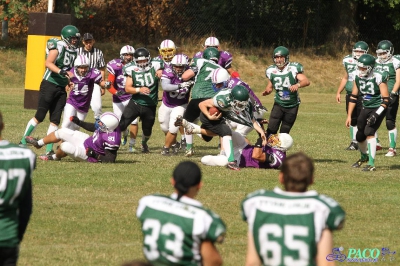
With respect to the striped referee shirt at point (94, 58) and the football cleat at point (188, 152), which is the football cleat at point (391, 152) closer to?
the football cleat at point (188, 152)

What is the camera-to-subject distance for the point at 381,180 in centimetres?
1034

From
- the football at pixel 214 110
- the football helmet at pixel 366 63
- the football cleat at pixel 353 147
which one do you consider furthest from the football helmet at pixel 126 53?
the football helmet at pixel 366 63

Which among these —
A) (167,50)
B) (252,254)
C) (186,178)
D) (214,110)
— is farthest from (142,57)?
(252,254)

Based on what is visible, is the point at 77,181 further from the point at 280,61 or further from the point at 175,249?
the point at 175,249

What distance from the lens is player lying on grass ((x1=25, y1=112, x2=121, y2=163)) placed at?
10828 millimetres

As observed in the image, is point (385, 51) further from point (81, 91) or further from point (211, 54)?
point (81, 91)

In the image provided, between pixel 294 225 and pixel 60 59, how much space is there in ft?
27.6

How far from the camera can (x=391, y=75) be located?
529 inches

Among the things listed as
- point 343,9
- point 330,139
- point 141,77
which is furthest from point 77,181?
point 343,9

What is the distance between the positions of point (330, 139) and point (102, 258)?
970 cm

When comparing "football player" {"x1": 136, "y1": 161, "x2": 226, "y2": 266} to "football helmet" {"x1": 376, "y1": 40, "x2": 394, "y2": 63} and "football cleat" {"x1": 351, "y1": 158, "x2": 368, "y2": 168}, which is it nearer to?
"football cleat" {"x1": 351, "y1": 158, "x2": 368, "y2": 168}

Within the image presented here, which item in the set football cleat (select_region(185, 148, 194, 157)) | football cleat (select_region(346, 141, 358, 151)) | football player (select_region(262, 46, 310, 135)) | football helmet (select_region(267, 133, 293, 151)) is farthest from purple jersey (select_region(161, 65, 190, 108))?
football cleat (select_region(346, 141, 358, 151))

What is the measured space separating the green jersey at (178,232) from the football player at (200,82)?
7.67 metres

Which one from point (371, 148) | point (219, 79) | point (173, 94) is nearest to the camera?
point (371, 148)
